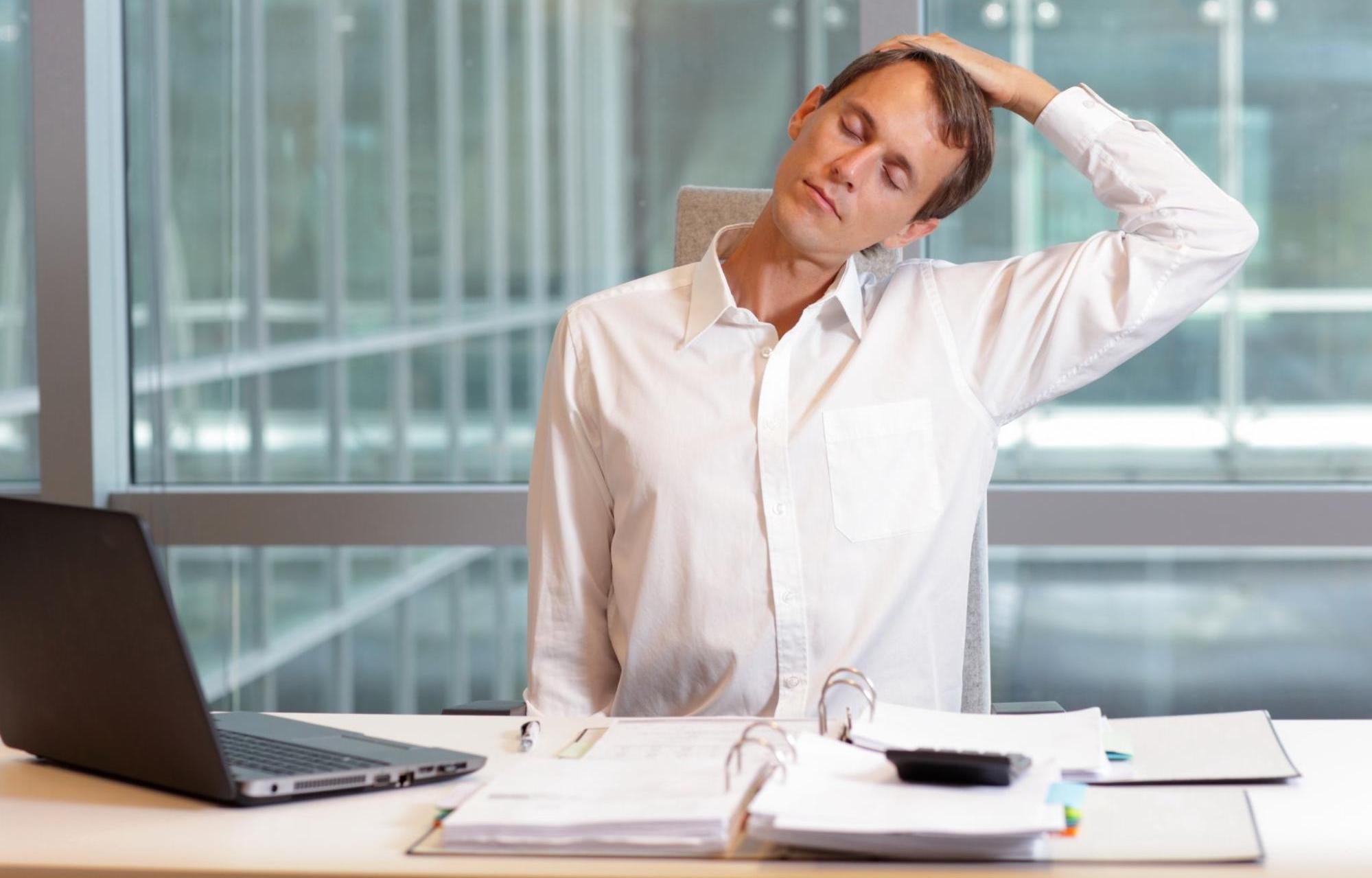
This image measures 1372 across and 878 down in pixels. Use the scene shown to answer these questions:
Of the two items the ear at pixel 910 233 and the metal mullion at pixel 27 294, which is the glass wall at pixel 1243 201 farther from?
the metal mullion at pixel 27 294

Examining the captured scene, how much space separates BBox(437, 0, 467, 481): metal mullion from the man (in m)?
1.17

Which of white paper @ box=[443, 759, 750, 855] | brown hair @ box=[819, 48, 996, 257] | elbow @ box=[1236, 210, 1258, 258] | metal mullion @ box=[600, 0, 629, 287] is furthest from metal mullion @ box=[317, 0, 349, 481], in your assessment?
white paper @ box=[443, 759, 750, 855]

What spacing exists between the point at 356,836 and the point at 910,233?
108 cm

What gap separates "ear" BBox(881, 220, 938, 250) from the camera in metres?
1.75

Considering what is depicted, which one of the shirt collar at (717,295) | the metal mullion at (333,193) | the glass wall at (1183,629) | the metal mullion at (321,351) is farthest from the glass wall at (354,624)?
the shirt collar at (717,295)

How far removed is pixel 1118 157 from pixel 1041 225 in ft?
3.08

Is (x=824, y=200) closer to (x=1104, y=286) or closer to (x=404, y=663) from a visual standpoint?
(x=1104, y=286)

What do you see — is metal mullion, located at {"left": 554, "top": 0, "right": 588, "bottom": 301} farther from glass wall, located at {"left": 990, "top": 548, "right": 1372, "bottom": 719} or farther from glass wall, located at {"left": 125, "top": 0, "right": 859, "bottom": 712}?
glass wall, located at {"left": 990, "top": 548, "right": 1372, "bottom": 719}

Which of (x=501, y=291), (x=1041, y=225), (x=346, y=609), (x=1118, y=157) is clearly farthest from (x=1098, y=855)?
(x=346, y=609)

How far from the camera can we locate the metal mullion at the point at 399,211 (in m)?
2.83

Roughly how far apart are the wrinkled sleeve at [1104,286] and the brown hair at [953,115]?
0.34 ft

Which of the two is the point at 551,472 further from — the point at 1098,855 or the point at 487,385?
the point at 487,385

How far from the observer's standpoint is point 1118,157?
174 cm

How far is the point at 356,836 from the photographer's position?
100cm
